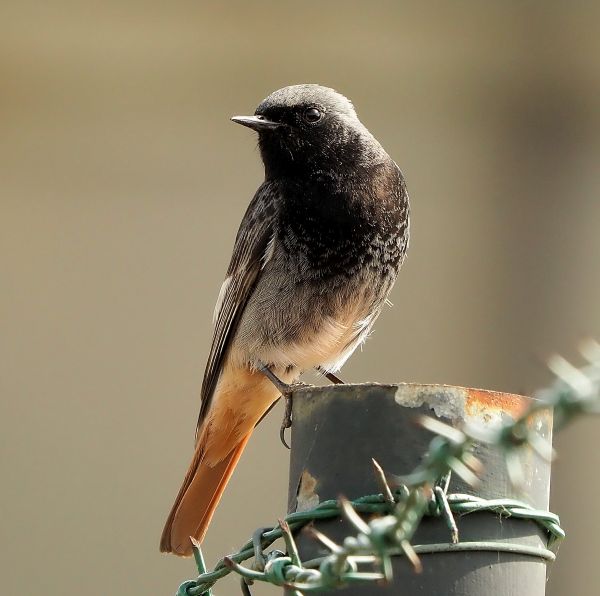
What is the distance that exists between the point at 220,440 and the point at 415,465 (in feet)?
9.56

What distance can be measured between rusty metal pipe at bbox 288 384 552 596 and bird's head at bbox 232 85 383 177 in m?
2.62

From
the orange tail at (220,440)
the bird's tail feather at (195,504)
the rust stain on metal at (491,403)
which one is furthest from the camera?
the orange tail at (220,440)

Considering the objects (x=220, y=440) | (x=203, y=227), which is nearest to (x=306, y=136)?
(x=220, y=440)

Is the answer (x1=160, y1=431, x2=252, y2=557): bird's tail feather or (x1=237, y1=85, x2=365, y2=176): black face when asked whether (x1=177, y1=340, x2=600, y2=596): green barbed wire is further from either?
(x1=237, y1=85, x2=365, y2=176): black face

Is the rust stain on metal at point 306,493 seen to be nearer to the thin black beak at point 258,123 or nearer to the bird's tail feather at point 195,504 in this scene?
the bird's tail feather at point 195,504

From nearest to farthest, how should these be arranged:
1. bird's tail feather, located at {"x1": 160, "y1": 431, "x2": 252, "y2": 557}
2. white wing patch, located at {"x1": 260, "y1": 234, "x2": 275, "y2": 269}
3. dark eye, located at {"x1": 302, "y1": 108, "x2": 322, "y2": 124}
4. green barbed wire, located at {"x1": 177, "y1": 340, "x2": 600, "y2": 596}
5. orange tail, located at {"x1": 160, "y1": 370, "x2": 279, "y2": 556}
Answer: green barbed wire, located at {"x1": 177, "y1": 340, "x2": 600, "y2": 596}, bird's tail feather, located at {"x1": 160, "y1": 431, "x2": 252, "y2": 557}, orange tail, located at {"x1": 160, "y1": 370, "x2": 279, "y2": 556}, white wing patch, located at {"x1": 260, "y1": 234, "x2": 275, "y2": 269}, dark eye, located at {"x1": 302, "y1": 108, "x2": 322, "y2": 124}

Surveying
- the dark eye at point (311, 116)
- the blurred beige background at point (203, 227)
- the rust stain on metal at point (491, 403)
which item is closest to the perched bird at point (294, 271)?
the dark eye at point (311, 116)

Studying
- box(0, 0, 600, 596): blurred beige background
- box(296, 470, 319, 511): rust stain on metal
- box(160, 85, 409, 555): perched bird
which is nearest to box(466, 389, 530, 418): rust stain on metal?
box(296, 470, 319, 511): rust stain on metal

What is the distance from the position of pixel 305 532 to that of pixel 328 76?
233 inches

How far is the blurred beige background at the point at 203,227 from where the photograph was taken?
7.13 meters

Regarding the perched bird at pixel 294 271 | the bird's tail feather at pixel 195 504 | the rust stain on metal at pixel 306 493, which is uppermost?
the perched bird at pixel 294 271

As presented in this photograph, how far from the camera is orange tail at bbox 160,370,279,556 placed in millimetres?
4801

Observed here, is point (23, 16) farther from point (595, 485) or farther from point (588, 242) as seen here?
point (595, 485)

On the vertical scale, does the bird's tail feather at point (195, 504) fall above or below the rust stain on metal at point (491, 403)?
below
